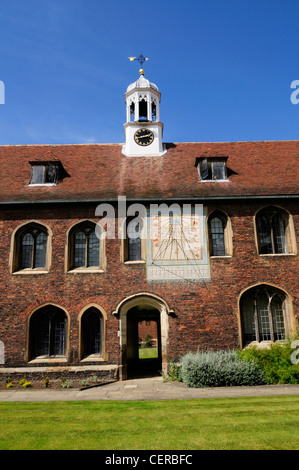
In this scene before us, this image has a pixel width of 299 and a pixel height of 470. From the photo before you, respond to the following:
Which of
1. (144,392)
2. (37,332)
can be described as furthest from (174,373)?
(37,332)

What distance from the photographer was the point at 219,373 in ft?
37.1

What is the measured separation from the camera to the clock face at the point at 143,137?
712 inches

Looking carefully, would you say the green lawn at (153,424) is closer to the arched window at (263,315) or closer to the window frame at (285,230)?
the arched window at (263,315)

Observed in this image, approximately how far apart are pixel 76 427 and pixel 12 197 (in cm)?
1001

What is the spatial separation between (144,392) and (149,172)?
31.9ft

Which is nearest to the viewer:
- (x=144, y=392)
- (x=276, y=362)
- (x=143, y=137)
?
(x=144, y=392)

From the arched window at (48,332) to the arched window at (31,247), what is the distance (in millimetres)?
1819

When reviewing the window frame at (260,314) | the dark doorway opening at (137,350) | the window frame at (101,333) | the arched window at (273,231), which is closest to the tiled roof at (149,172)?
the arched window at (273,231)

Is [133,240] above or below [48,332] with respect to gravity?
above

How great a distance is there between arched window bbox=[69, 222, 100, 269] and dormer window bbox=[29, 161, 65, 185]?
2.82m

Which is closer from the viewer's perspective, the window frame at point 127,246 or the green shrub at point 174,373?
the green shrub at point 174,373

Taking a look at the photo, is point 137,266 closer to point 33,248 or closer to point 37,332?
point 33,248

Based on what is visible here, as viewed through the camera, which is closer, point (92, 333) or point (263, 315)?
point (92, 333)

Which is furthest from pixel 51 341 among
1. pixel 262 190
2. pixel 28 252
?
pixel 262 190
